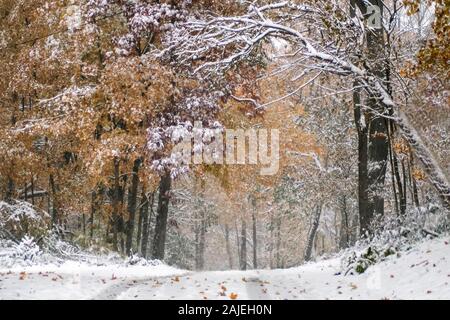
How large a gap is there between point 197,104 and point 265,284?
583 cm

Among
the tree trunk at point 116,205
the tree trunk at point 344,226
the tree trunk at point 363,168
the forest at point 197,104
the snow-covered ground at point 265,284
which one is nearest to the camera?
the snow-covered ground at point 265,284

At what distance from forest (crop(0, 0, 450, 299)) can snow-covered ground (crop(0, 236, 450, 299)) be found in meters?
0.40

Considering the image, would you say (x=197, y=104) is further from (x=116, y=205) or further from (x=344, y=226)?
(x=344, y=226)

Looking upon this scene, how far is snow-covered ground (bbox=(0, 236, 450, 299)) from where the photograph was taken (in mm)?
8016

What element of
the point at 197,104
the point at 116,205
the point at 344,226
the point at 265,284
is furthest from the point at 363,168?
the point at 344,226

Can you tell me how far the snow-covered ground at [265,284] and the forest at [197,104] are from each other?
0.40m

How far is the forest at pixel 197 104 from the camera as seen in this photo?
10586 mm

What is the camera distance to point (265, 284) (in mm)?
10461

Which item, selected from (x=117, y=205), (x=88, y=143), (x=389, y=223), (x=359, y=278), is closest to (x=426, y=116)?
(x=389, y=223)

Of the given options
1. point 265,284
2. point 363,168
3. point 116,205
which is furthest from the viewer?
point 116,205

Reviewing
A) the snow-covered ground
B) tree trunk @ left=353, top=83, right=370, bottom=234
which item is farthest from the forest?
the snow-covered ground

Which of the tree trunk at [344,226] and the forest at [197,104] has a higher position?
the forest at [197,104]

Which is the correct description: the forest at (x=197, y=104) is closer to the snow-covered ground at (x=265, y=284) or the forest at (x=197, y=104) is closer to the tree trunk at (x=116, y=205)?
the tree trunk at (x=116, y=205)

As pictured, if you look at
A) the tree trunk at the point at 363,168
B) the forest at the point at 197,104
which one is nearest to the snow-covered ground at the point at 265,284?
the forest at the point at 197,104
